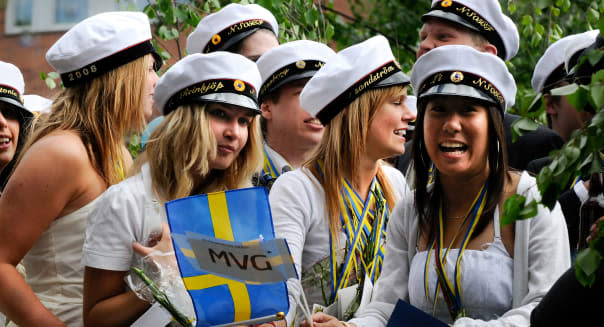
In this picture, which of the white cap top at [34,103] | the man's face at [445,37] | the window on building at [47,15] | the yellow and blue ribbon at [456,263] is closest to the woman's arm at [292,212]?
the yellow and blue ribbon at [456,263]

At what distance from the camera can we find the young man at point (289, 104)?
420cm

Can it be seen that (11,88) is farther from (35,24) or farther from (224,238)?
(35,24)

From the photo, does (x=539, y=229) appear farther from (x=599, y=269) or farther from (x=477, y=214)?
(x=599, y=269)

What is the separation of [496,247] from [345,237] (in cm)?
79

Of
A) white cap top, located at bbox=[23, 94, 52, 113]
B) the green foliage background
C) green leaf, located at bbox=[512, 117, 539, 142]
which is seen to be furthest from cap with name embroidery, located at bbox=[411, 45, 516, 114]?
white cap top, located at bbox=[23, 94, 52, 113]

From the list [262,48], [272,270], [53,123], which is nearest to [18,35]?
[262,48]

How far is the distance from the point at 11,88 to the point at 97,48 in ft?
5.10

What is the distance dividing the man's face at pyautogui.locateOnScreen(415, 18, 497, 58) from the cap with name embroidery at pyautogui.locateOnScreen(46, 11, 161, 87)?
153 centimetres

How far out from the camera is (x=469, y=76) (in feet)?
9.86

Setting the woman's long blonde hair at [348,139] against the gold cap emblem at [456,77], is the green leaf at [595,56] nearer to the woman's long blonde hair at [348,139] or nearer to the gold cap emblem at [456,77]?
the gold cap emblem at [456,77]

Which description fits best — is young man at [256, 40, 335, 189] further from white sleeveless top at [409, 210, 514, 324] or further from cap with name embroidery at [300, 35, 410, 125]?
white sleeveless top at [409, 210, 514, 324]

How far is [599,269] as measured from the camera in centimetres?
181

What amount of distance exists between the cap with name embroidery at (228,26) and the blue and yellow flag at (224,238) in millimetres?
2284

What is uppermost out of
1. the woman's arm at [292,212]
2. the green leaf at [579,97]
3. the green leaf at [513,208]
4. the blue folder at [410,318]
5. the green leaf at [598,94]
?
the green leaf at [598,94]
